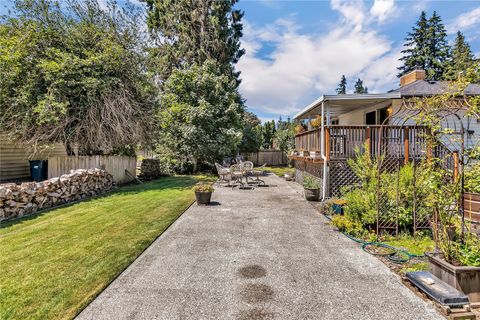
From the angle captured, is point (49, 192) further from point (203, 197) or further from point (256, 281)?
point (256, 281)

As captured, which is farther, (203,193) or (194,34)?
(194,34)

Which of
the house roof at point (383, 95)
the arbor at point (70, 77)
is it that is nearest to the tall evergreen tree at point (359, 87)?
the house roof at point (383, 95)

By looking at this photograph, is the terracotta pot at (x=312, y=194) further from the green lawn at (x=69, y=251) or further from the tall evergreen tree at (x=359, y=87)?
the tall evergreen tree at (x=359, y=87)

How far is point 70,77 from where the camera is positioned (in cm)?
908

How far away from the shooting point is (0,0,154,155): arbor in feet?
28.4

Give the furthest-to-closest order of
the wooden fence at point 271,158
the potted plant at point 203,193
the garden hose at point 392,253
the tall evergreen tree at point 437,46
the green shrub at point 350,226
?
1. the tall evergreen tree at point 437,46
2. the wooden fence at point 271,158
3. the potted plant at point 203,193
4. the green shrub at point 350,226
5. the garden hose at point 392,253

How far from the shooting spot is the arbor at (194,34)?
711 inches

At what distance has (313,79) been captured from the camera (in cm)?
1925

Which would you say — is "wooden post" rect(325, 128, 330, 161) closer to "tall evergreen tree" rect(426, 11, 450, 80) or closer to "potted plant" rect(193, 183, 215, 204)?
"potted plant" rect(193, 183, 215, 204)

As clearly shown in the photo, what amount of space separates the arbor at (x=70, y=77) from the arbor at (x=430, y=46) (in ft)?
98.0

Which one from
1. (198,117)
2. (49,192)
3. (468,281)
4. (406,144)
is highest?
(198,117)

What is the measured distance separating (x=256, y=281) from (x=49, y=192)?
6.73 metres

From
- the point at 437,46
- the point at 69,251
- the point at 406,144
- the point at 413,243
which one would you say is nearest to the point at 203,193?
the point at 69,251

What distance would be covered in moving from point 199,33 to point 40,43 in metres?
11.3
